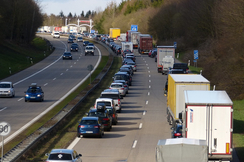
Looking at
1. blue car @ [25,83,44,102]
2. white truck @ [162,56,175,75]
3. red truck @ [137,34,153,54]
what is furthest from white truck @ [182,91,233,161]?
red truck @ [137,34,153,54]

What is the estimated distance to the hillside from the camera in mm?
41125

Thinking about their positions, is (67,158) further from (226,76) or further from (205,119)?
(226,76)

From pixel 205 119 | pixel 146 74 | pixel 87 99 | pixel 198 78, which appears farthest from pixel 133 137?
pixel 146 74

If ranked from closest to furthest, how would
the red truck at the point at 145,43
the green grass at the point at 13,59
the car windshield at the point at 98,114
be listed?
the car windshield at the point at 98,114 < the green grass at the point at 13,59 < the red truck at the point at 145,43

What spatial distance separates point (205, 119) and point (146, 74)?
45.0m

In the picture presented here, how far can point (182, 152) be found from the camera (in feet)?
47.8

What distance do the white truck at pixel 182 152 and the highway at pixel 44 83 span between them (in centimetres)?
1315

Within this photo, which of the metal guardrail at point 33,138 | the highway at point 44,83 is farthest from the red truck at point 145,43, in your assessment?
the metal guardrail at point 33,138

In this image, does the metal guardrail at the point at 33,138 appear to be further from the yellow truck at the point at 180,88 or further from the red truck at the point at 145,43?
the red truck at the point at 145,43

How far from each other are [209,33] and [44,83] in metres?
37.1

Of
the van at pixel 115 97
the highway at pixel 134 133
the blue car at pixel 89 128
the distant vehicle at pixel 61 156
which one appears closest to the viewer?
the distant vehicle at pixel 61 156

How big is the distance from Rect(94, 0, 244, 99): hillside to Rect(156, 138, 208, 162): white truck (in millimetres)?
25718

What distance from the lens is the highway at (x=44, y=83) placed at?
105 ft

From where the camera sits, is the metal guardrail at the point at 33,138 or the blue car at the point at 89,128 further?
the blue car at the point at 89,128
